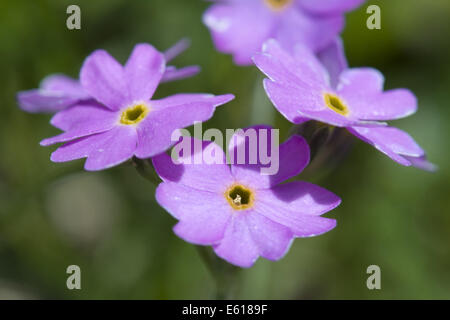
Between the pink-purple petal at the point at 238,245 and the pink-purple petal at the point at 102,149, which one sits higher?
the pink-purple petal at the point at 102,149

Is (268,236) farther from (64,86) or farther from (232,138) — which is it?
(64,86)

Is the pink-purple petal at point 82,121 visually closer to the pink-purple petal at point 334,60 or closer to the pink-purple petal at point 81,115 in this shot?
the pink-purple petal at point 81,115

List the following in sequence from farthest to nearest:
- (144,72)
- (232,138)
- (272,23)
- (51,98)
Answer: (272,23) → (51,98) → (144,72) → (232,138)

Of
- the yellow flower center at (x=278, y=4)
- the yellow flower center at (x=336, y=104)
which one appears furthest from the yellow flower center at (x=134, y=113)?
the yellow flower center at (x=278, y=4)

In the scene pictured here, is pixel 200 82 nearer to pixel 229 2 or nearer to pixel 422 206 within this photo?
pixel 229 2

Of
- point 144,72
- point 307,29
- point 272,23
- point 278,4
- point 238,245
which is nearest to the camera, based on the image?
point 238,245

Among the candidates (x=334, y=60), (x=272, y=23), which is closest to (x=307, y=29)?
(x=272, y=23)
